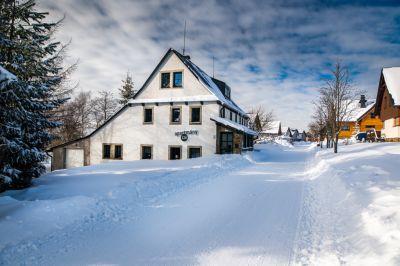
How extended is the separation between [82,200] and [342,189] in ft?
26.5

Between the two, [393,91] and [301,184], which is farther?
[393,91]

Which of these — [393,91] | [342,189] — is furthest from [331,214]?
[393,91]

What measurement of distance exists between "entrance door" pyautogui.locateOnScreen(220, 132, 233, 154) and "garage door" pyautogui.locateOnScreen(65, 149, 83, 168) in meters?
14.8

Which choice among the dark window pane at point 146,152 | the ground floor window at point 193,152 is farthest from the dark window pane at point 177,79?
the dark window pane at point 146,152

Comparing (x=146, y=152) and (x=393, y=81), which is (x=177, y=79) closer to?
(x=146, y=152)

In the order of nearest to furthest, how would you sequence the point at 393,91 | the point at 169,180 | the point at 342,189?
the point at 342,189, the point at 169,180, the point at 393,91

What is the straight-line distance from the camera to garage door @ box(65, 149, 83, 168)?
24.5 metres

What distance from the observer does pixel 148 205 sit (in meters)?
6.83

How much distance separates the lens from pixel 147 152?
901 inches

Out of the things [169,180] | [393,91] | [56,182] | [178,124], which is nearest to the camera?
[56,182]

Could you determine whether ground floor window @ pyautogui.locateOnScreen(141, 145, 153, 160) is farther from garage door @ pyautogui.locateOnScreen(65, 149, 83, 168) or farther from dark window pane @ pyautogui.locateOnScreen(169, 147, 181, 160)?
garage door @ pyautogui.locateOnScreen(65, 149, 83, 168)

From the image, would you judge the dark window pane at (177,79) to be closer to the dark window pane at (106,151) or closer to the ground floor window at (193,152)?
the ground floor window at (193,152)

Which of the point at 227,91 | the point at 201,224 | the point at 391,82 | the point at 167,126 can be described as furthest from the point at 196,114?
the point at 391,82

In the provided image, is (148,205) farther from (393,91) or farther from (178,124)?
(393,91)
